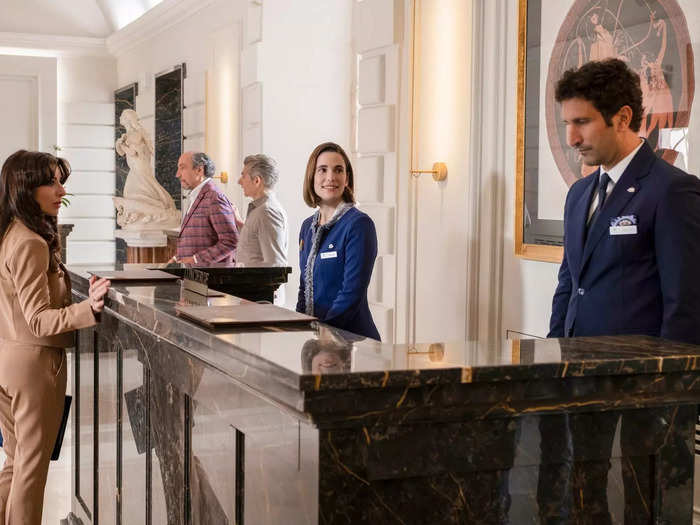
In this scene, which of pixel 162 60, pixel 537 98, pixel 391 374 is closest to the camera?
pixel 391 374

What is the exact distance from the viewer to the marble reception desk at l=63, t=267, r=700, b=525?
5.60 feet

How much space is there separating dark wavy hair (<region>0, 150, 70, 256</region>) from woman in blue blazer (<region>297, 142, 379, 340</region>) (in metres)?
1.06

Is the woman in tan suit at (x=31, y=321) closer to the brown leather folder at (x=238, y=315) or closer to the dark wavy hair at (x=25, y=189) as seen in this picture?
the dark wavy hair at (x=25, y=189)

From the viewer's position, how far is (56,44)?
15.0 metres

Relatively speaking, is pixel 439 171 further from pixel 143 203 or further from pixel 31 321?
pixel 143 203

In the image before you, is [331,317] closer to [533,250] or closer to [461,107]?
[533,250]

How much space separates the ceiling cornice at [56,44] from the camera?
14.7 meters

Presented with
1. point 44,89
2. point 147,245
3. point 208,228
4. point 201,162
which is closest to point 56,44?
point 44,89

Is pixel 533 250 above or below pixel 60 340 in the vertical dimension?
above

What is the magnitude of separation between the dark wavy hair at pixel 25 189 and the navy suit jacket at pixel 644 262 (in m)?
1.90

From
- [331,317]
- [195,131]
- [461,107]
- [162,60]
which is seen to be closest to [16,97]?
[162,60]

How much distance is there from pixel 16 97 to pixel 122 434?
42.4ft

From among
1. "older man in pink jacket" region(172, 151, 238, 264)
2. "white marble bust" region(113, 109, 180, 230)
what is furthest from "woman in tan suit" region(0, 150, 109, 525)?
"white marble bust" region(113, 109, 180, 230)

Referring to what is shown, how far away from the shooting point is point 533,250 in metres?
4.35
